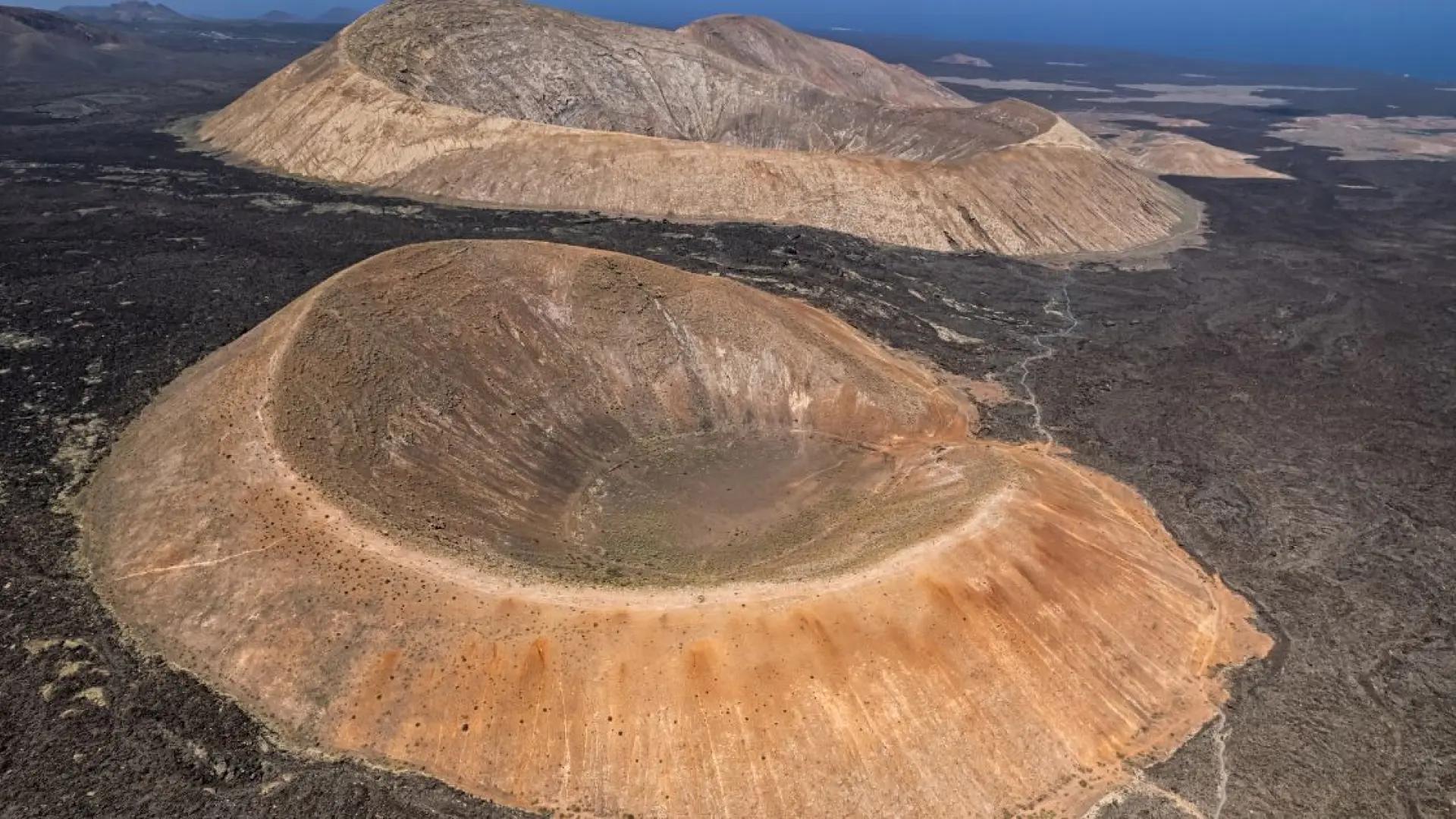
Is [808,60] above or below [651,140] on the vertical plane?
above

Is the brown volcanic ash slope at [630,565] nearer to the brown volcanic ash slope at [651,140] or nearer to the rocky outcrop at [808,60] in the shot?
the brown volcanic ash slope at [651,140]

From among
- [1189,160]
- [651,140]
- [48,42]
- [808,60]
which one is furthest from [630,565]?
[48,42]

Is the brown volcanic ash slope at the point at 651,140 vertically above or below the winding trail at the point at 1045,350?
above

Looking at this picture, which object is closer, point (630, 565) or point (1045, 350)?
point (630, 565)

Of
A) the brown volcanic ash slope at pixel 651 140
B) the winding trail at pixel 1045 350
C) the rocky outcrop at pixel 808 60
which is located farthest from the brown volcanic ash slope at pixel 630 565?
the rocky outcrop at pixel 808 60

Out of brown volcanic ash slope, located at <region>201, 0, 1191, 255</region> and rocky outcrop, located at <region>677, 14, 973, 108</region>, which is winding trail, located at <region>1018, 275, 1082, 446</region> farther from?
rocky outcrop, located at <region>677, 14, 973, 108</region>

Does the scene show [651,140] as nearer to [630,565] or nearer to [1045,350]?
[1045,350]
